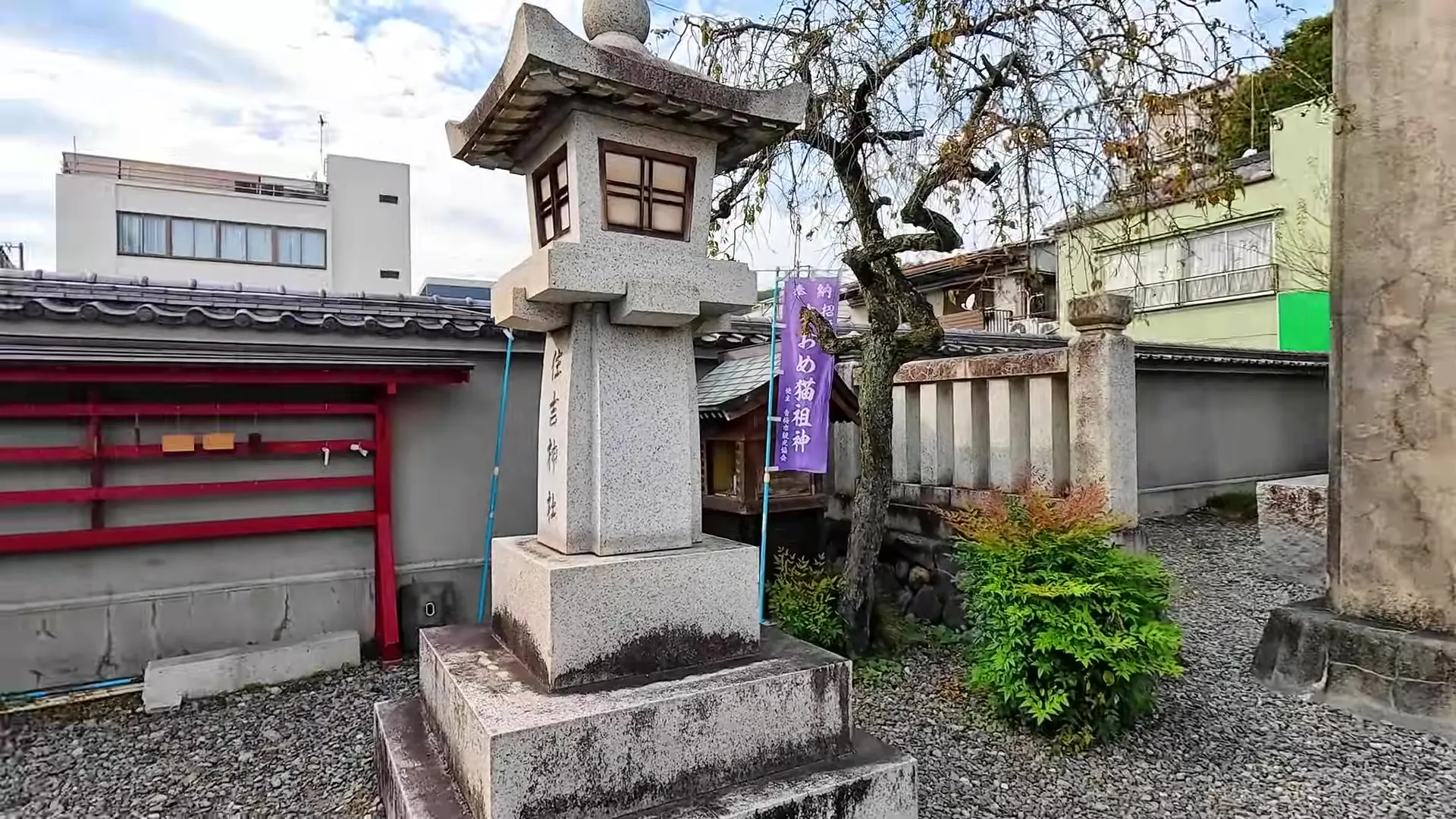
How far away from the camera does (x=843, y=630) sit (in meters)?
5.54

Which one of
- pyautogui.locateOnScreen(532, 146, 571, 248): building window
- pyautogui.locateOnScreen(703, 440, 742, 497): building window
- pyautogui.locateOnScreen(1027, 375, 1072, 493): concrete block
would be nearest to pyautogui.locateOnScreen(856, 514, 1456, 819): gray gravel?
pyautogui.locateOnScreen(1027, 375, 1072, 493): concrete block

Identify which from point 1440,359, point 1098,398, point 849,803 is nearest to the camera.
Answer: point 849,803

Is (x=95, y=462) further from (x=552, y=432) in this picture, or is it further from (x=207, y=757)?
(x=552, y=432)

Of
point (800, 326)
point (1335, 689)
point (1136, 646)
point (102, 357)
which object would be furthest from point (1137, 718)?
point (102, 357)

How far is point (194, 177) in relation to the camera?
81.1 feet

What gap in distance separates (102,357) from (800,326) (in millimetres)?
4892

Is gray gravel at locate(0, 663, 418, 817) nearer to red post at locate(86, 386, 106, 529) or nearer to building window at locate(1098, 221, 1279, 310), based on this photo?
red post at locate(86, 386, 106, 529)

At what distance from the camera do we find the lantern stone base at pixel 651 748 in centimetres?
263

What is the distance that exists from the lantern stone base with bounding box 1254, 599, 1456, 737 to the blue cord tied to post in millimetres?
5899

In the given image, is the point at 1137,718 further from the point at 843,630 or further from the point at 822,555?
the point at 822,555

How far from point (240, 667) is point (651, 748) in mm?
4291

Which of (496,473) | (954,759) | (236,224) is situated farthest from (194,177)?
(954,759)

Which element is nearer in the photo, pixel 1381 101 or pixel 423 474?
pixel 1381 101

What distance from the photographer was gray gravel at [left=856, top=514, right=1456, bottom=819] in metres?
3.50
